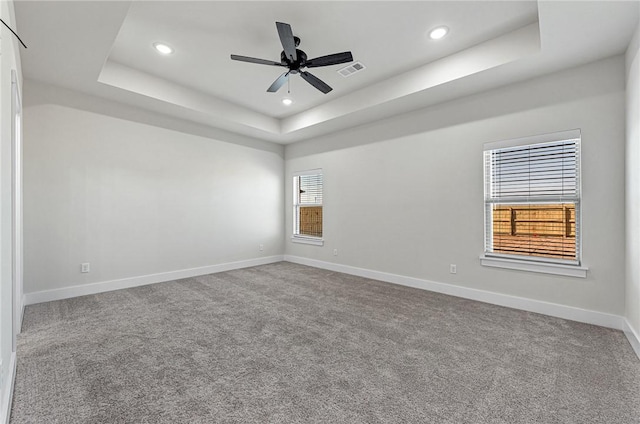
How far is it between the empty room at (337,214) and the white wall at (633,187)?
5 centimetres

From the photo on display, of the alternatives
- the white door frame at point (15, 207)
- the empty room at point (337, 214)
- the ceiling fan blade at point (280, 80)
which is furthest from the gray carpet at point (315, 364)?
the ceiling fan blade at point (280, 80)

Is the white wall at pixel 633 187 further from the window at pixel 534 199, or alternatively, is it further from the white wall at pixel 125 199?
the white wall at pixel 125 199

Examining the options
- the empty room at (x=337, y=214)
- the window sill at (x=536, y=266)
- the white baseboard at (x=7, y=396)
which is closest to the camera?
the white baseboard at (x=7, y=396)

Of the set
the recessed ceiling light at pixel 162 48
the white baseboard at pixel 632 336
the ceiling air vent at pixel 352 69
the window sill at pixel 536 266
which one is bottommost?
the white baseboard at pixel 632 336

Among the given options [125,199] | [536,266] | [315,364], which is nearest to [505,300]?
[536,266]

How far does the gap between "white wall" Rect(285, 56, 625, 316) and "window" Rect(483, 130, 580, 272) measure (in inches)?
4.6

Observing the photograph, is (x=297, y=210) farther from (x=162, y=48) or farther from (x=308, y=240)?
(x=162, y=48)

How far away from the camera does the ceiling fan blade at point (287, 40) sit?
7.89 feet

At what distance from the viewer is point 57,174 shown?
12.3 ft

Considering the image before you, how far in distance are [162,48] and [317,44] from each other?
1.79 meters

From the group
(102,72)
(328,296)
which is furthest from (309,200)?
(102,72)

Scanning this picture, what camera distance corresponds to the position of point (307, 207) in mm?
6367

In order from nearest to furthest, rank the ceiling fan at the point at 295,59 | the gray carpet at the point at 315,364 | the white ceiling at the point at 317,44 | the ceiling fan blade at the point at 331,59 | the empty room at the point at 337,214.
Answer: the gray carpet at the point at 315,364, the empty room at the point at 337,214, the white ceiling at the point at 317,44, the ceiling fan at the point at 295,59, the ceiling fan blade at the point at 331,59

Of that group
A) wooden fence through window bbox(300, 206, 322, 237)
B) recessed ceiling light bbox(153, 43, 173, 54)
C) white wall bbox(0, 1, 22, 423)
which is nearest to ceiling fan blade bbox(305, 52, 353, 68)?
recessed ceiling light bbox(153, 43, 173, 54)
